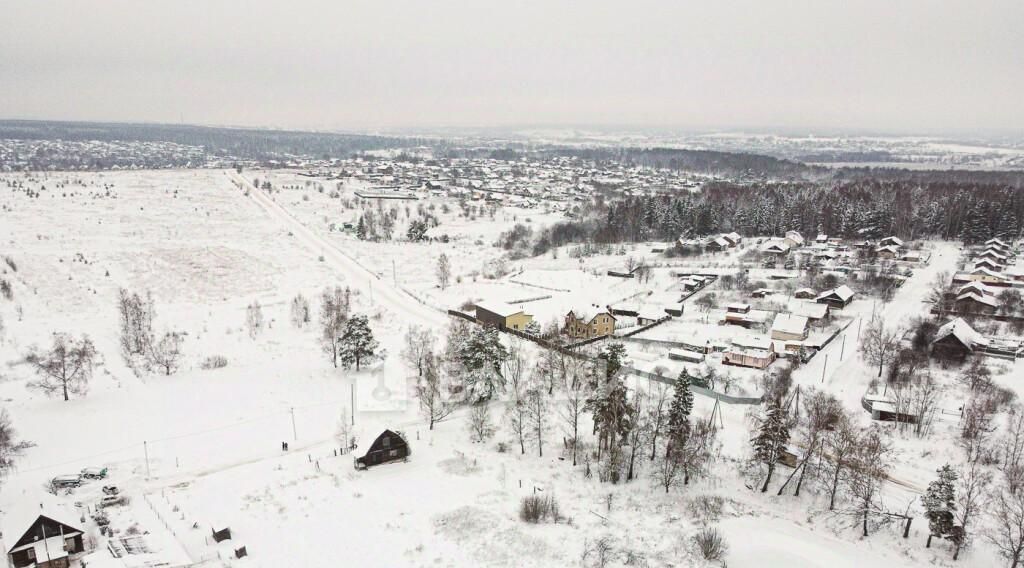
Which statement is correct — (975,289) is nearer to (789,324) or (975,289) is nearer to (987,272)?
(987,272)

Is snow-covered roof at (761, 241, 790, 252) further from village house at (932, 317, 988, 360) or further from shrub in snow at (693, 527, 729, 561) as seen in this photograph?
shrub in snow at (693, 527, 729, 561)

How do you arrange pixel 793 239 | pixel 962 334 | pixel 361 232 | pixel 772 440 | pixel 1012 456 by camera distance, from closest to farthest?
pixel 772 440 → pixel 1012 456 → pixel 962 334 → pixel 793 239 → pixel 361 232

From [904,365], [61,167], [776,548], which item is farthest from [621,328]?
[61,167]

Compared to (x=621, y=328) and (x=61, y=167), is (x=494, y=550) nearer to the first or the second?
(x=621, y=328)

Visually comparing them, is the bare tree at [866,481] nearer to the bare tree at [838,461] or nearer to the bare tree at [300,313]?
the bare tree at [838,461]

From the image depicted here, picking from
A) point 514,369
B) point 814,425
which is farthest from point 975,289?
point 514,369

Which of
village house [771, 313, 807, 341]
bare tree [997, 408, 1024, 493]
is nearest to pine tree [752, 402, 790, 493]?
bare tree [997, 408, 1024, 493]

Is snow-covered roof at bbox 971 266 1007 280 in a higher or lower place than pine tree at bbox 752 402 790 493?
higher
